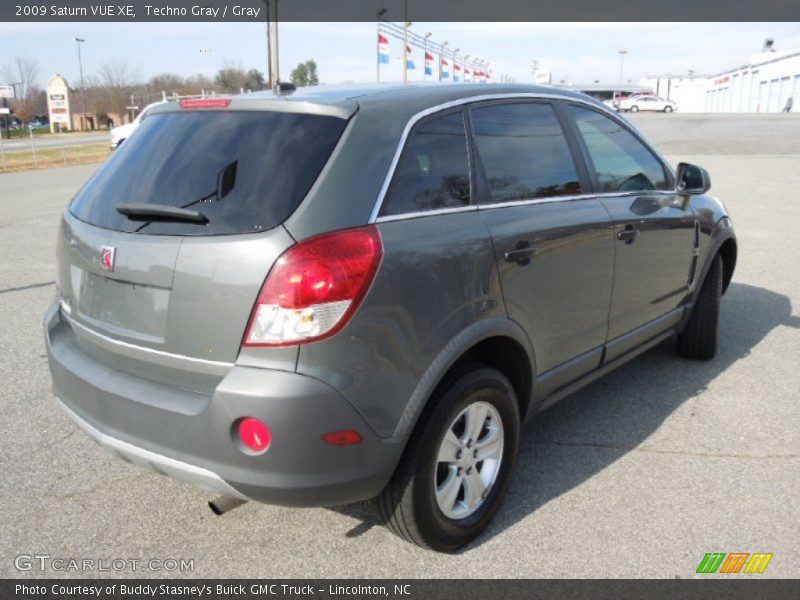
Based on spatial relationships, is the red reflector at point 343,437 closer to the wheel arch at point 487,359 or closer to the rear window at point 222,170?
the wheel arch at point 487,359

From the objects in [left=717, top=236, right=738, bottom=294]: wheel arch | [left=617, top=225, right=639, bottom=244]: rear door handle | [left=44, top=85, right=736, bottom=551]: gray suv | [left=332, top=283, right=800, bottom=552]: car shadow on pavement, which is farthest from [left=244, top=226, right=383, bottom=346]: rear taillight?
[left=717, top=236, right=738, bottom=294]: wheel arch

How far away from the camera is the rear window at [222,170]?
97.4 inches

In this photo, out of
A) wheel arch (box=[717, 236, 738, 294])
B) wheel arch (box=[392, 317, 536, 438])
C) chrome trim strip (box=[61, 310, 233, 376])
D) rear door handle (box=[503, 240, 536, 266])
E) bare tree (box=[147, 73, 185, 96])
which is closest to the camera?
chrome trim strip (box=[61, 310, 233, 376])

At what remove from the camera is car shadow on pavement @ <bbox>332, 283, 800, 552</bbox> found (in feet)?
10.9

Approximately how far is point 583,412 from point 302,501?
2.29 metres

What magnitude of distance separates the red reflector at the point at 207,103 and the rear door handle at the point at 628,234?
2.05m

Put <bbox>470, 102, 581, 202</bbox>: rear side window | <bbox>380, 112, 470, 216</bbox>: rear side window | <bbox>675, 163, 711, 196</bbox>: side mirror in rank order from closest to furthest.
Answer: <bbox>380, 112, 470, 216</bbox>: rear side window, <bbox>470, 102, 581, 202</bbox>: rear side window, <bbox>675, 163, 711, 196</bbox>: side mirror

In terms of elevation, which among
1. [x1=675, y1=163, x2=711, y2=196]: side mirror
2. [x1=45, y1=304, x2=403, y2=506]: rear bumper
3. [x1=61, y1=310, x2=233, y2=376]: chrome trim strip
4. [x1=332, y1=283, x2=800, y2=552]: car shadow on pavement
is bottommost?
[x1=332, y1=283, x2=800, y2=552]: car shadow on pavement

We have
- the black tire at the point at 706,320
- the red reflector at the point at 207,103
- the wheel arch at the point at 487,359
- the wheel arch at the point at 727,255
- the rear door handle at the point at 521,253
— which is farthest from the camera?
the wheel arch at the point at 727,255

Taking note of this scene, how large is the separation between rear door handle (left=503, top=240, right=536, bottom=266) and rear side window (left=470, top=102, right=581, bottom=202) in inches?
8.3

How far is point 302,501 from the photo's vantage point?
8.05 ft

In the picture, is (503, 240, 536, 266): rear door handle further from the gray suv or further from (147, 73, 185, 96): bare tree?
(147, 73, 185, 96): bare tree

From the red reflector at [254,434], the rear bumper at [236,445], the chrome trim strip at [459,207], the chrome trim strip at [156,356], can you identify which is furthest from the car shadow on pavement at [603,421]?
the chrome trim strip at [459,207]

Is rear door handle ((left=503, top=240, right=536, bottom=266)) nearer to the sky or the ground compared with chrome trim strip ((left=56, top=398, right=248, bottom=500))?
nearer to the sky
